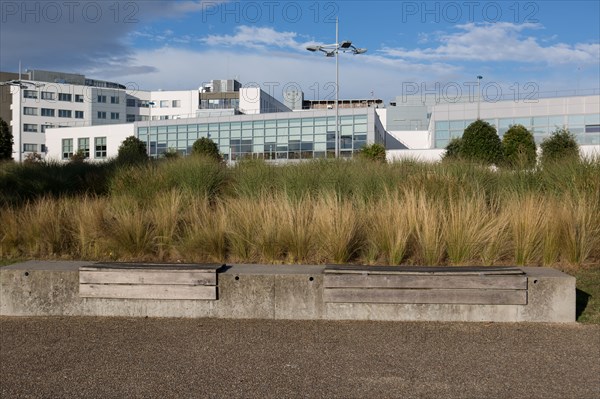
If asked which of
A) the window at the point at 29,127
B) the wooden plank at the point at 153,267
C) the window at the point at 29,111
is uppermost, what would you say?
the window at the point at 29,111

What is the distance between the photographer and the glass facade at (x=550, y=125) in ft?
194

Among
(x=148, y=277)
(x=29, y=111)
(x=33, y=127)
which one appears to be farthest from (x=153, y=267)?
(x=29, y=111)

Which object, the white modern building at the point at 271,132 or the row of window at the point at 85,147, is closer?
the white modern building at the point at 271,132

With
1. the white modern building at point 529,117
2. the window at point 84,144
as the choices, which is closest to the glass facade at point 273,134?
the white modern building at point 529,117

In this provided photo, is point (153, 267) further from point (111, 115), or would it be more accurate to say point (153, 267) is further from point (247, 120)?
point (111, 115)

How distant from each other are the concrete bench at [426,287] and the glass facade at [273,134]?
43.7 metres

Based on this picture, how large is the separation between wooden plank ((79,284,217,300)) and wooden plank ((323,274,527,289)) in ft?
3.94

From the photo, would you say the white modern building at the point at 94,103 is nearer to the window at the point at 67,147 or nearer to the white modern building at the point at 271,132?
the window at the point at 67,147

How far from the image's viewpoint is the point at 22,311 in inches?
254

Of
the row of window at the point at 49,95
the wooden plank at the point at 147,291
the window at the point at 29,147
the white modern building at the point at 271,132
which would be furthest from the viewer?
the row of window at the point at 49,95

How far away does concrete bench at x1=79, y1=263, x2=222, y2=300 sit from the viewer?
6.19 meters

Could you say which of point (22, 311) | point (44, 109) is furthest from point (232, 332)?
point (44, 109)

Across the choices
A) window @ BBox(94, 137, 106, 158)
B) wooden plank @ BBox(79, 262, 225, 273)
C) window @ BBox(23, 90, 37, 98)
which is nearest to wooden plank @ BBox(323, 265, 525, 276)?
wooden plank @ BBox(79, 262, 225, 273)

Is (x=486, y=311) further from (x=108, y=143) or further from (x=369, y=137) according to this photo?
(x=108, y=143)
